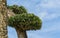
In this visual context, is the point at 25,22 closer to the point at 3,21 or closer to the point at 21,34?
the point at 21,34

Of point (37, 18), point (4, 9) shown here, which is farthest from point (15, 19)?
point (4, 9)

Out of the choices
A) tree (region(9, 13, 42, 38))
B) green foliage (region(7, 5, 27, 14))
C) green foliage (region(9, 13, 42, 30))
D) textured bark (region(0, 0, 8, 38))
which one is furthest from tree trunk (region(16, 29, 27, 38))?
textured bark (region(0, 0, 8, 38))

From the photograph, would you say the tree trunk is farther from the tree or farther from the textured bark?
the textured bark

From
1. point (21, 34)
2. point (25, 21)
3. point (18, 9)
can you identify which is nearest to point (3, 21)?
point (25, 21)

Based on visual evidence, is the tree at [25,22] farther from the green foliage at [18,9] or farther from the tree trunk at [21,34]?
the green foliage at [18,9]

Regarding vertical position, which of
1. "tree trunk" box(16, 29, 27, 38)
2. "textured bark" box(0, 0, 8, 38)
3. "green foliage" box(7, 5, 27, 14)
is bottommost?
"tree trunk" box(16, 29, 27, 38)

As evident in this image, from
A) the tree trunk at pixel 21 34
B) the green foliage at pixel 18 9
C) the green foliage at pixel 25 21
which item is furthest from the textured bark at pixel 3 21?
the green foliage at pixel 18 9

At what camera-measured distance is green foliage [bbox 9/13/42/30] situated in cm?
689

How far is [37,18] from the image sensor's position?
23.2ft

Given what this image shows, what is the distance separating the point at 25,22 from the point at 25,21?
0.04 meters

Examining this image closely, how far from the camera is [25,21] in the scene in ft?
22.7

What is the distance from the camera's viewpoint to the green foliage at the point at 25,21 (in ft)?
22.6

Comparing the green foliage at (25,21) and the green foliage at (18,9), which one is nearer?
the green foliage at (25,21)

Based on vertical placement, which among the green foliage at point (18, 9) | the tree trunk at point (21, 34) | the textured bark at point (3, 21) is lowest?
the tree trunk at point (21, 34)
